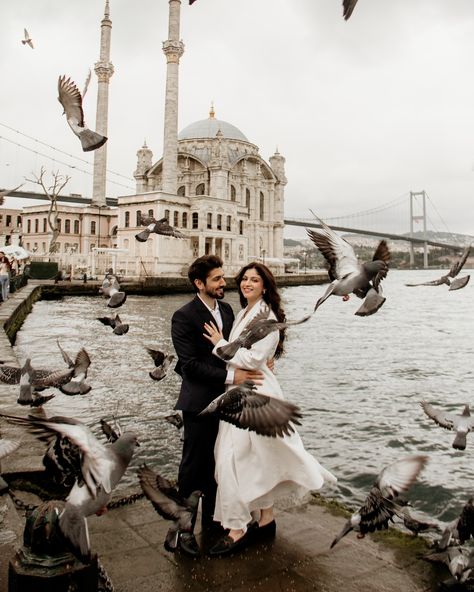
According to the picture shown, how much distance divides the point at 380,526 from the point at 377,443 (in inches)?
147

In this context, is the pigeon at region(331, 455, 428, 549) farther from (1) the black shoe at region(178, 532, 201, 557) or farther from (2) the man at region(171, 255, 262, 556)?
(2) the man at region(171, 255, 262, 556)

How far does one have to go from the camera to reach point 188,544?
114 inches

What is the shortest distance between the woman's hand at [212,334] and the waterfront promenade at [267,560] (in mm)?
1165

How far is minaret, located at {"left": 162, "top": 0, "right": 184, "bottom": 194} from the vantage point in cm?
4403

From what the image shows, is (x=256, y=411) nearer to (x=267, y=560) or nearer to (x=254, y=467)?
(x=254, y=467)

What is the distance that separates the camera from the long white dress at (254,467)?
2.97 m

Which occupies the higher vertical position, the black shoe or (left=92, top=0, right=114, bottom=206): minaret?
(left=92, top=0, right=114, bottom=206): minaret

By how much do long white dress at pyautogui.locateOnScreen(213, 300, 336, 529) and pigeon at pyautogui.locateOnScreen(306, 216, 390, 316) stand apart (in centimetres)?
52

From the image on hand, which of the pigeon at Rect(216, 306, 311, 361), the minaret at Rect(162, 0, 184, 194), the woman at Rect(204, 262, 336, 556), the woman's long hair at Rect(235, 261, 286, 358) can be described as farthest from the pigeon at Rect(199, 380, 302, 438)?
the minaret at Rect(162, 0, 184, 194)

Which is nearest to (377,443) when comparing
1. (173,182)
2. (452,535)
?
(452,535)

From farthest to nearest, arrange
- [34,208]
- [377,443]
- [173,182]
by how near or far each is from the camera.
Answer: [34,208] < [173,182] < [377,443]

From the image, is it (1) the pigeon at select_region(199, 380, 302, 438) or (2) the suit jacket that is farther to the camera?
(2) the suit jacket

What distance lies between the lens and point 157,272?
42.7 meters

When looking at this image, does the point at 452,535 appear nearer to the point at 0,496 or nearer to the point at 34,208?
the point at 0,496
